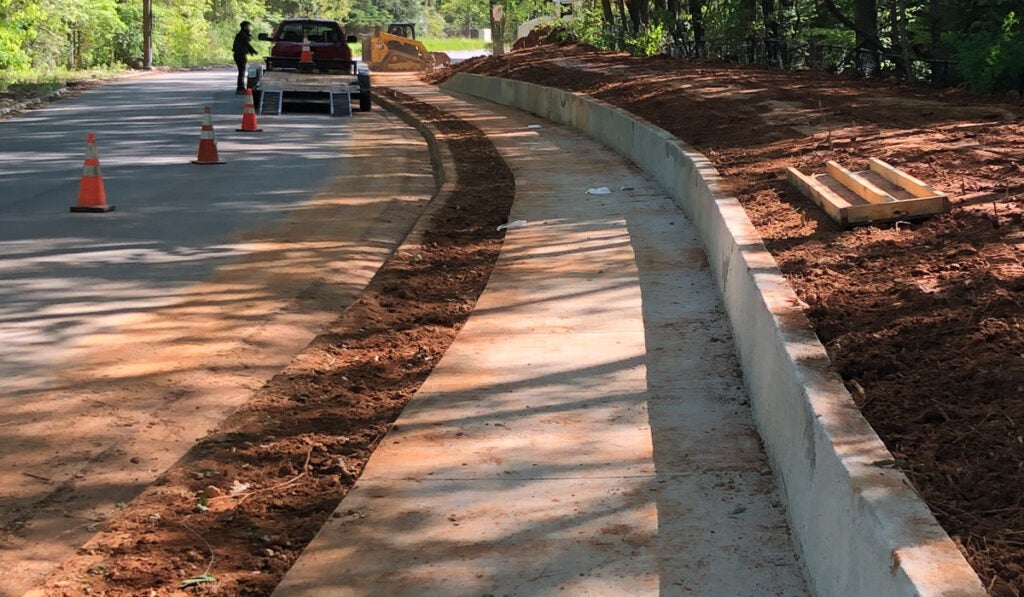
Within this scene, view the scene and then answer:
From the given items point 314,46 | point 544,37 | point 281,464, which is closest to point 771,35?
point 314,46

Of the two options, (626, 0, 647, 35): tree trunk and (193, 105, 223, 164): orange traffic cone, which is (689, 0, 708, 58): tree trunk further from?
(193, 105, 223, 164): orange traffic cone

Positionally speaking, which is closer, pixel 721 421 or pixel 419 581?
pixel 419 581

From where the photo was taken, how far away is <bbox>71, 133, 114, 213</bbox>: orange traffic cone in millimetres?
12375

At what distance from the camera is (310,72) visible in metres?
29.8

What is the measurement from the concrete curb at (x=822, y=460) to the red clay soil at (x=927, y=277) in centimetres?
14

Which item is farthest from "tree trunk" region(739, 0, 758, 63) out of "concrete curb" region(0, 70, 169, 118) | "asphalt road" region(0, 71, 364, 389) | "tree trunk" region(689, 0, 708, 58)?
"concrete curb" region(0, 70, 169, 118)

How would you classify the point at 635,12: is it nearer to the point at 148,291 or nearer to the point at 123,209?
the point at 123,209

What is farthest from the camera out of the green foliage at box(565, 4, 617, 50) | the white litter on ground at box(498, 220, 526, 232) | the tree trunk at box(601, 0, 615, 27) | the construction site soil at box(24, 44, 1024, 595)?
the green foliage at box(565, 4, 617, 50)

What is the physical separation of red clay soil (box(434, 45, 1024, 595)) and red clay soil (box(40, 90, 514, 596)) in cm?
231

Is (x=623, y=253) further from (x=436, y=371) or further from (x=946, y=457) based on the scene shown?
(x=946, y=457)

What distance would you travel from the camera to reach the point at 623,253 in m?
10.4

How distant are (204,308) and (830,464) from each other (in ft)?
18.3

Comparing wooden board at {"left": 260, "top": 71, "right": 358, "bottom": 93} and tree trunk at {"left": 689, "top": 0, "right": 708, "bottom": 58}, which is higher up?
tree trunk at {"left": 689, "top": 0, "right": 708, "bottom": 58}

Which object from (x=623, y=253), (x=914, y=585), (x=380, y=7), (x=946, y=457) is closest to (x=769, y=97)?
(x=623, y=253)
